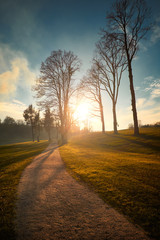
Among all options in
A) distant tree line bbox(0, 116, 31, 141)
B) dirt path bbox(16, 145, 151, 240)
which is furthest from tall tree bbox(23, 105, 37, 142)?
distant tree line bbox(0, 116, 31, 141)

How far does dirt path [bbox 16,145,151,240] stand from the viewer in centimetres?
210

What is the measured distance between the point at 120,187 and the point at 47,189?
2.72m

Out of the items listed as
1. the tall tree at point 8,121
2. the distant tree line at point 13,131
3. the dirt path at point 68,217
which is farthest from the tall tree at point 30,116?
the tall tree at point 8,121

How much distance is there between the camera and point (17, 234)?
2107 millimetres

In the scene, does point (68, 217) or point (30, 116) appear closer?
point (68, 217)

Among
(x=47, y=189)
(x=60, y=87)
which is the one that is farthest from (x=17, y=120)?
(x=47, y=189)

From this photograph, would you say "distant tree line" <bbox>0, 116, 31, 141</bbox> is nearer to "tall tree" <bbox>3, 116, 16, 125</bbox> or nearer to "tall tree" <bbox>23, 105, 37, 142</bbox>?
"tall tree" <bbox>3, 116, 16, 125</bbox>

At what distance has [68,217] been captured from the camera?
2.60 metres

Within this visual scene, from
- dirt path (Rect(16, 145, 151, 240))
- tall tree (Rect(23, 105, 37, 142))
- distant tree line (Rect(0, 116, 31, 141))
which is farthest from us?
distant tree line (Rect(0, 116, 31, 141))

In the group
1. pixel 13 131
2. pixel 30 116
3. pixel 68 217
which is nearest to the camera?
pixel 68 217

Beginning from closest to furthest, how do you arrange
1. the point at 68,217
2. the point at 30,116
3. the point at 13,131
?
1. the point at 68,217
2. the point at 30,116
3. the point at 13,131

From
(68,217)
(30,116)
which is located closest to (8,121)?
(30,116)

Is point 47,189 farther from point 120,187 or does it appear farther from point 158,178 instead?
point 158,178

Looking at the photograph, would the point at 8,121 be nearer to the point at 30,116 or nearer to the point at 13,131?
the point at 13,131
